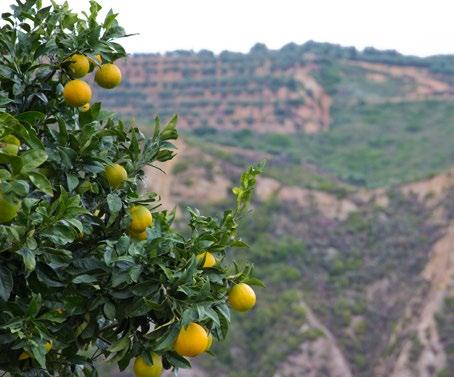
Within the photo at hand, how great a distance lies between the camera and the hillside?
37469mm

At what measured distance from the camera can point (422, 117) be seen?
7375 cm

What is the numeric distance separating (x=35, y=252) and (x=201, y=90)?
7060 centimetres

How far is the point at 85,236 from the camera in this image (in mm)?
4625

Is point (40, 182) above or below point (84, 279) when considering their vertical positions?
above

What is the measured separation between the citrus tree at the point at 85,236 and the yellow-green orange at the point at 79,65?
1 cm

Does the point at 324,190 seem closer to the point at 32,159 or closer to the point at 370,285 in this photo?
the point at 370,285

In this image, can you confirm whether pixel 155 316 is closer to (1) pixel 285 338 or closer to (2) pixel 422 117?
(1) pixel 285 338

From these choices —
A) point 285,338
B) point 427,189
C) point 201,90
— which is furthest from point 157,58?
point 285,338

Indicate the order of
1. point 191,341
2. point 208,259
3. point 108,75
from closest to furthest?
point 191,341, point 208,259, point 108,75

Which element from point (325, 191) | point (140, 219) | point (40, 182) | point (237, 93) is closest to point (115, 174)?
point (140, 219)

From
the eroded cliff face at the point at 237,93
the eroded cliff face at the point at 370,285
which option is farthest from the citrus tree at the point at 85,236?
the eroded cliff face at the point at 237,93

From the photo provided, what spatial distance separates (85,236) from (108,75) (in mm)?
905

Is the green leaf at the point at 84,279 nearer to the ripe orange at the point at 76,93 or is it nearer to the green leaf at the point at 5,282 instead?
the green leaf at the point at 5,282

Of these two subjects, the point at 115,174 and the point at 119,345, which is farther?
the point at 115,174
